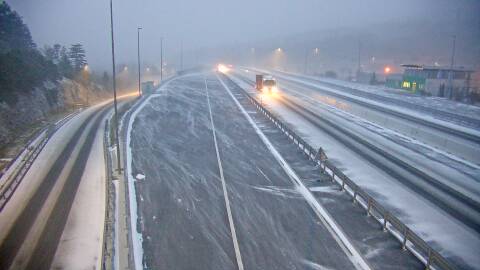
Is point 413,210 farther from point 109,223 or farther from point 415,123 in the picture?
point 415,123

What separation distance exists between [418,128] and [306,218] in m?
27.2

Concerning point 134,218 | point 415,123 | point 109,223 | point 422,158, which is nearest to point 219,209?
point 134,218

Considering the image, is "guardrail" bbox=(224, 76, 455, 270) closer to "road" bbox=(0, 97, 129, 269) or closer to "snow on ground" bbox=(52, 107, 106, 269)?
"snow on ground" bbox=(52, 107, 106, 269)

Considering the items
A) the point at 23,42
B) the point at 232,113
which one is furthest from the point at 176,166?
the point at 23,42

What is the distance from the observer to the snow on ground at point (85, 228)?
49.3 ft

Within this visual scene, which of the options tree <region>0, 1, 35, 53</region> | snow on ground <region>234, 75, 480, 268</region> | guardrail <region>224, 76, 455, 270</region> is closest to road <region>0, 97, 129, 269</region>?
guardrail <region>224, 76, 455, 270</region>

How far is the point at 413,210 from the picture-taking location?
20.0 m

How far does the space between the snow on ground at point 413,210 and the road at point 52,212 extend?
13898mm

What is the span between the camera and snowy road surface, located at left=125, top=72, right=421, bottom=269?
49.7ft

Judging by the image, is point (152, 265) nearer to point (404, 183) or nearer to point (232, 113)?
point (404, 183)

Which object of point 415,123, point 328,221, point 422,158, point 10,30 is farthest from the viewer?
point 10,30

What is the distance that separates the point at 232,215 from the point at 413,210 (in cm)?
905

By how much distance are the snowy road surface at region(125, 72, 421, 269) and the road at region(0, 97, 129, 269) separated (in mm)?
2348

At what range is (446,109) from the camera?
54.0 m
